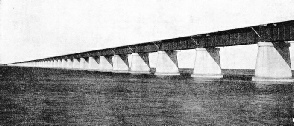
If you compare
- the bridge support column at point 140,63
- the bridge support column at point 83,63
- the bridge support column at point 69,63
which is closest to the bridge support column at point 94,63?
the bridge support column at point 83,63

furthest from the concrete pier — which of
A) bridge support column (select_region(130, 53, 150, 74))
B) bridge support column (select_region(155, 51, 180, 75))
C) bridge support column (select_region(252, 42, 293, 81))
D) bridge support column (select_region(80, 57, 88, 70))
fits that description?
→ bridge support column (select_region(252, 42, 293, 81))

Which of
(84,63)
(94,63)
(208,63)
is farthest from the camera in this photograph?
(84,63)

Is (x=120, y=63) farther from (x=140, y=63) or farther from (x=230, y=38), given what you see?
(x=230, y=38)

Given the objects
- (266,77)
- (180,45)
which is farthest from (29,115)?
(180,45)

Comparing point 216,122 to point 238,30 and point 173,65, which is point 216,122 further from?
point 173,65

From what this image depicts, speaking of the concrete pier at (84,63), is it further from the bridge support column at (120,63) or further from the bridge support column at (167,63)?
the bridge support column at (167,63)

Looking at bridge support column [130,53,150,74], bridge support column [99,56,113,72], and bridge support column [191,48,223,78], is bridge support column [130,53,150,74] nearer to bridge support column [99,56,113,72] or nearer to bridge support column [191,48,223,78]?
bridge support column [99,56,113,72]

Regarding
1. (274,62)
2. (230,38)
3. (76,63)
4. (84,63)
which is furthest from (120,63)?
(274,62)
